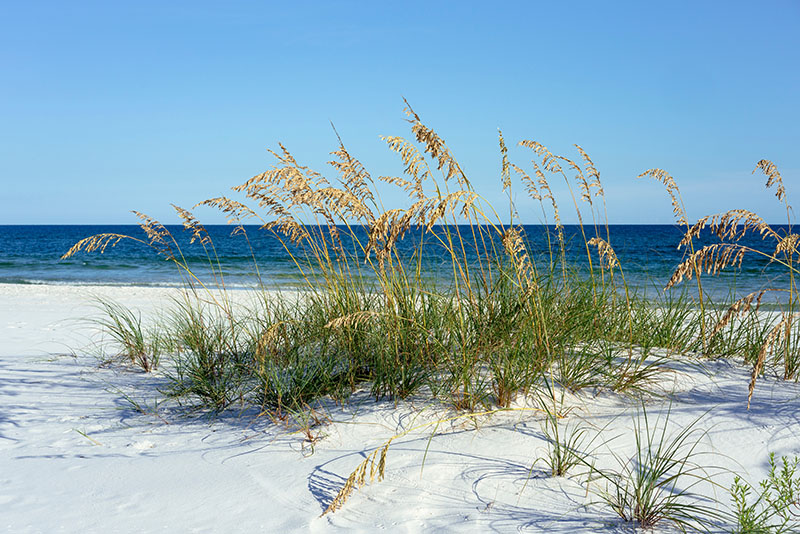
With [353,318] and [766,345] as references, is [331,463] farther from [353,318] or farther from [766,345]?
[766,345]

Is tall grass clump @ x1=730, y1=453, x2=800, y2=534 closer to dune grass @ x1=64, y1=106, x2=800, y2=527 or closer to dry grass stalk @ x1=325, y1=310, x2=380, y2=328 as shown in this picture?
dune grass @ x1=64, y1=106, x2=800, y2=527

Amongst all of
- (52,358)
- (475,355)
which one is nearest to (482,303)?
(475,355)

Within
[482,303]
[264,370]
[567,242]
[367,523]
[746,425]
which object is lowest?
[367,523]

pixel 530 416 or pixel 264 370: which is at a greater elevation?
pixel 264 370

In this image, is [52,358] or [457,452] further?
[52,358]

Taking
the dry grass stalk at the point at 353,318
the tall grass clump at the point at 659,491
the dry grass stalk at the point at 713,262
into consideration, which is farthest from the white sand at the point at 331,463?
the dry grass stalk at the point at 713,262

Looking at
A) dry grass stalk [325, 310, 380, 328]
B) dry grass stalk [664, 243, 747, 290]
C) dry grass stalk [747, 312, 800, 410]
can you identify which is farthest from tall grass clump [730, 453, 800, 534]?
dry grass stalk [325, 310, 380, 328]

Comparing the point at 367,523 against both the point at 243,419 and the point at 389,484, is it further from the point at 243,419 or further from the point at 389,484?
the point at 243,419

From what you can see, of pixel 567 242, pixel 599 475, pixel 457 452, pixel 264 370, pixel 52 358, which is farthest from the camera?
pixel 52 358

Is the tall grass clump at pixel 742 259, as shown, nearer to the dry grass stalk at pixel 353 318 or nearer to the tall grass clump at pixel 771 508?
the tall grass clump at pixel 771 508

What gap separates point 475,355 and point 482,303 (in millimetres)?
491

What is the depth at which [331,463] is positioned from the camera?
2.77 meters

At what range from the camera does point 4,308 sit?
9.24 meters

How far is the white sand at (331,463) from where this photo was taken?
2.34m
